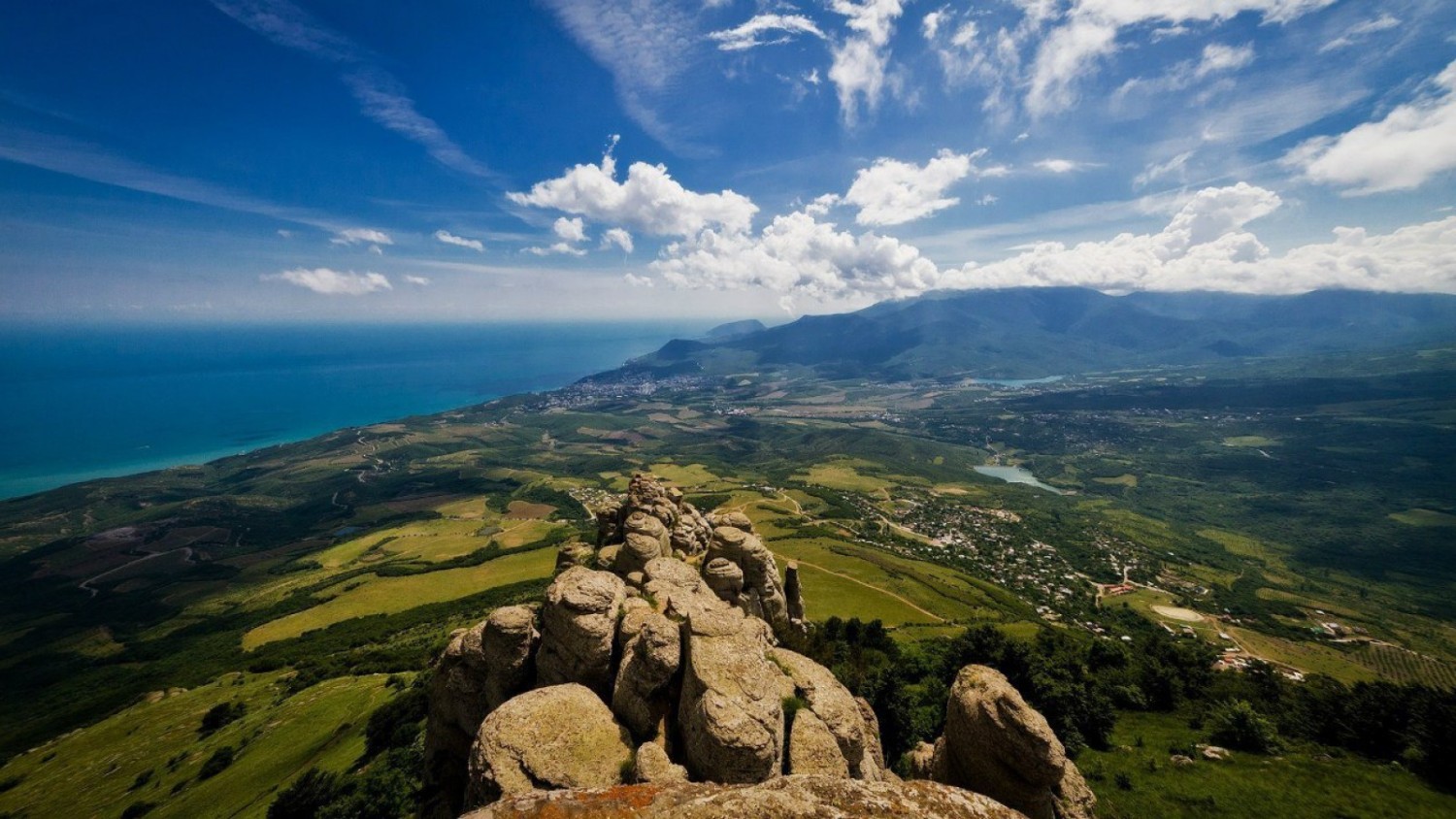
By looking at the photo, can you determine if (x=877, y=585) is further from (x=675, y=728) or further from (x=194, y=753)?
(x=194, y=753)

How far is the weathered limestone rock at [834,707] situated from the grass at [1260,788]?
2244cm

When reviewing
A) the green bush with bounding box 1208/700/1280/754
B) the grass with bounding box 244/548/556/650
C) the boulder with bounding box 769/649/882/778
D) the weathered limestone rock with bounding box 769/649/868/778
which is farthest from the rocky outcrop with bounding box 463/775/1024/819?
the grass with bounding box 244/548/556/650

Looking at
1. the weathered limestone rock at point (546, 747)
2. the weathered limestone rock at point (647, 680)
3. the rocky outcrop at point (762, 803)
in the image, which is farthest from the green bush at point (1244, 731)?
the weathered limestone rock at point (546, 747)

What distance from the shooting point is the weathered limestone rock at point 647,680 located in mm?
20266

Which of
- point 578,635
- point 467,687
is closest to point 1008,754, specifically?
point 578,635

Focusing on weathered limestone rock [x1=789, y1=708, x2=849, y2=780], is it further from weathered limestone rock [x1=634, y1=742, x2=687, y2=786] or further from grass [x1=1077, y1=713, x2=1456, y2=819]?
grass [x1=1077, y1=713, x2=1456, y2=819]

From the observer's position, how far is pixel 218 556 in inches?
6850

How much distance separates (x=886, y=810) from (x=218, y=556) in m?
248

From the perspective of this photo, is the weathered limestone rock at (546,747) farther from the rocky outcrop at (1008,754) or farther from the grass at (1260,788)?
the grass at (1260,788)

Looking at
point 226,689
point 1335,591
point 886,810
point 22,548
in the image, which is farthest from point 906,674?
point 22,548

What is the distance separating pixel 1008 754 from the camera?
849 inches

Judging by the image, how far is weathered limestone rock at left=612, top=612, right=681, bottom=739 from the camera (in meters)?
20.3

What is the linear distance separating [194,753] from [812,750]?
8495cm

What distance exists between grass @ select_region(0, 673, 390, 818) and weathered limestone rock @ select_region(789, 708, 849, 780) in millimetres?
50556
